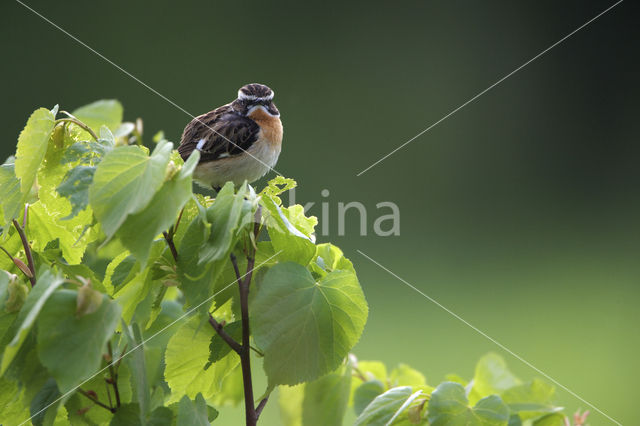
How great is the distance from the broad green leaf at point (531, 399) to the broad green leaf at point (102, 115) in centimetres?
97

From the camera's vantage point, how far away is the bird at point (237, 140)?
1.98 m

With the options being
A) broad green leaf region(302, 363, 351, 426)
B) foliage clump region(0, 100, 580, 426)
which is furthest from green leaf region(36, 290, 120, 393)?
broad green leaf region(302, 363, 351, 426)

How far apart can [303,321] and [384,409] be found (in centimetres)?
18

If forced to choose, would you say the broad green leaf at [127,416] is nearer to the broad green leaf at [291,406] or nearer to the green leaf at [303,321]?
the green leaf at [303,321]

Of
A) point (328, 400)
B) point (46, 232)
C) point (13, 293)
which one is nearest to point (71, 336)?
point (13, 293)

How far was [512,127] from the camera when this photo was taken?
19.1 feet

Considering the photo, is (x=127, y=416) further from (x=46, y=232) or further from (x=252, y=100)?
(x=252, y=100)

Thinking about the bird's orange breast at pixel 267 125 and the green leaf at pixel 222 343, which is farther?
the bird's orange breast at pixel 267 125

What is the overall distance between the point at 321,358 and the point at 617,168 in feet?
17.4

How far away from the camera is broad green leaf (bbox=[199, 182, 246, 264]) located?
0.69 m

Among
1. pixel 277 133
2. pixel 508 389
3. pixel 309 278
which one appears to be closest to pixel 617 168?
pixel 277 133

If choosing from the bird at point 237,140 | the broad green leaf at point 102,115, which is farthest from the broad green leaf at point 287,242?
the bird at point 237,140

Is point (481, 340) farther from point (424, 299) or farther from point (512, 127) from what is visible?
point (512, 127)

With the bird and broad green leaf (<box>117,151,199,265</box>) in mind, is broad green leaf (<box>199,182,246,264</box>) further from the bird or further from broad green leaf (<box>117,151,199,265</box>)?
the bird
